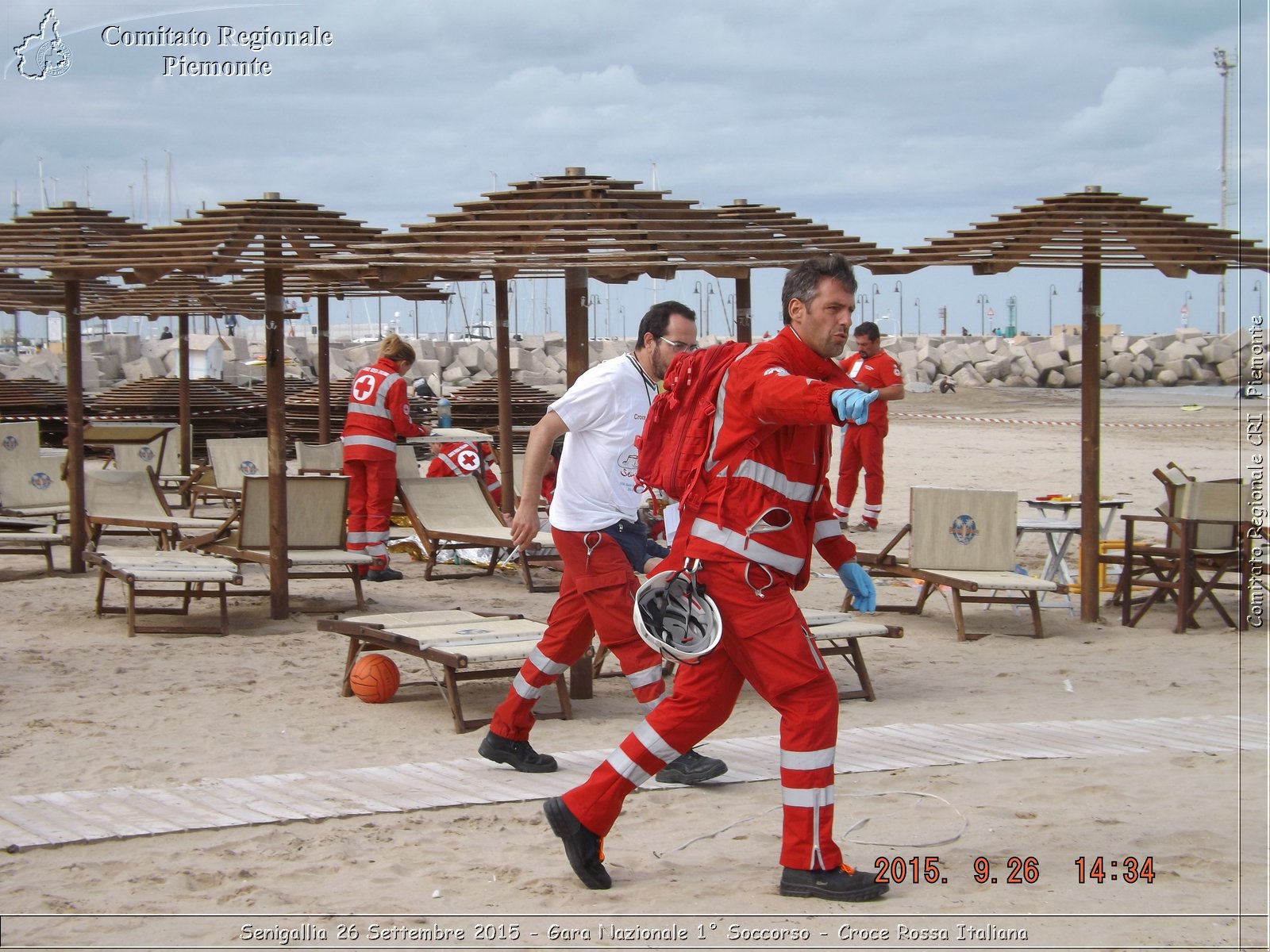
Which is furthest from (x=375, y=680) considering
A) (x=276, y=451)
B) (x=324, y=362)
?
(x=324, y=362)

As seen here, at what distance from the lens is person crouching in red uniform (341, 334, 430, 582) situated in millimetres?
11102

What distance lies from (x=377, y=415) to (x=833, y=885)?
760 cm

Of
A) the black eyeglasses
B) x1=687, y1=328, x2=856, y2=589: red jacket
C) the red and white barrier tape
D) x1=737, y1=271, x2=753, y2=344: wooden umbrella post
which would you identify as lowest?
the red and white barrier tape

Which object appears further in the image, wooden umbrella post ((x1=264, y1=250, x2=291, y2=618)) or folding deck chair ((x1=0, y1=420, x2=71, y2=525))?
folding deck chair ((x1=0, y1=420, x2=71, y2=525))

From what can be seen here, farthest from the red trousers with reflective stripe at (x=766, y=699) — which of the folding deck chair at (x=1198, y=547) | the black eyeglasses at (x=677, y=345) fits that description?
the folding deck chair at (x=1198, y=547)

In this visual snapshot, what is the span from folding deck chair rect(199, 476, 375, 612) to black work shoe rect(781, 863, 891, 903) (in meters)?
5.92

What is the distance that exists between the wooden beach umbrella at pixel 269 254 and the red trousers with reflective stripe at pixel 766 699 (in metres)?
5.52

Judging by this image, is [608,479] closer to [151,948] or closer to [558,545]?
[558,545]

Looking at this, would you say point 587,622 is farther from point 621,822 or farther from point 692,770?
point 621,822

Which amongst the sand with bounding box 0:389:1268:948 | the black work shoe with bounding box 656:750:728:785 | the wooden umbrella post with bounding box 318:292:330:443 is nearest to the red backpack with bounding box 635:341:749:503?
the sand with bounding box 0:389:1268:948

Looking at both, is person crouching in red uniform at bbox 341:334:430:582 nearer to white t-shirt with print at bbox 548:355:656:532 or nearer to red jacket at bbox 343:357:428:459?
red jacket at bbox 343:357:428:459

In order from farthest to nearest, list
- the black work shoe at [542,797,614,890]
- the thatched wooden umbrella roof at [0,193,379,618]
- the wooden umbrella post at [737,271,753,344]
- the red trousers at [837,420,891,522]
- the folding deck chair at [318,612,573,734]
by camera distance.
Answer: the red trousers at [837,420,891,522]
the wooden umbrella post at [737,271,753,344]
the thatched wooden umbrella roof at [0,193,379,618]
the folding deck chair at [318,612,573,734]
the black work shoe at [542,797,614,890]

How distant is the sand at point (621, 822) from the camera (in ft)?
13.4

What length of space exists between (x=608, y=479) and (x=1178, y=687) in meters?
3.80
